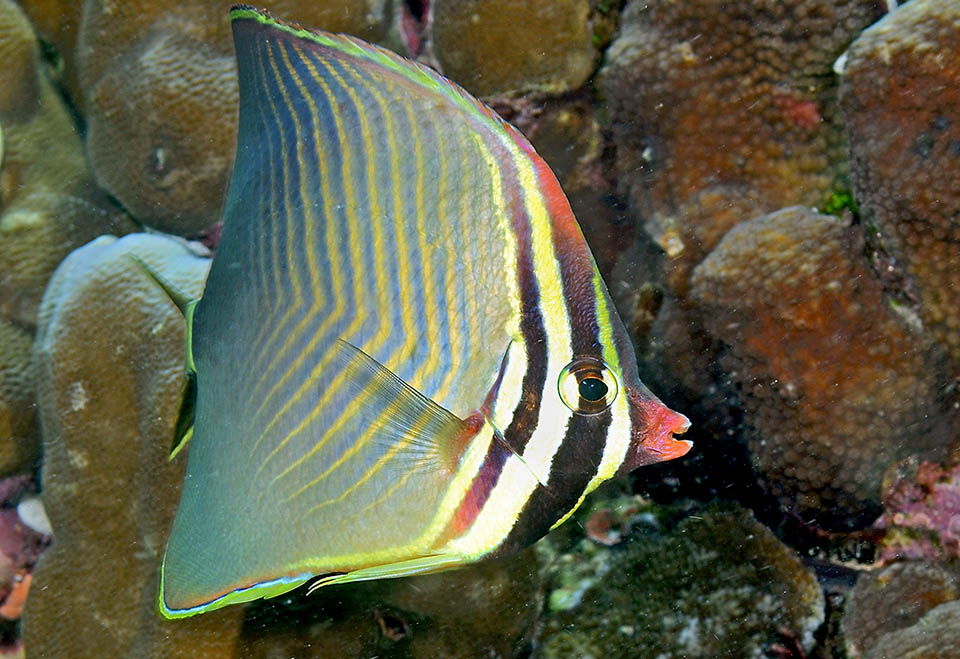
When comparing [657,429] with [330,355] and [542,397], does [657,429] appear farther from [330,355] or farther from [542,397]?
[330,355]

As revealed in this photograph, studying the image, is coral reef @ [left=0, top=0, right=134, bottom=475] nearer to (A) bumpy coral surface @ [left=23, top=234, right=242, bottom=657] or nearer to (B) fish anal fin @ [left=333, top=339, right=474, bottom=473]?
(A) bumpy coral surface @ [left=23, top=234, right=242, bottom=657]

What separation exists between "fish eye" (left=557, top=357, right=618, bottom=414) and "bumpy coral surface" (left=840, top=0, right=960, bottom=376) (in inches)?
56.3

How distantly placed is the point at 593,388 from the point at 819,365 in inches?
50.0

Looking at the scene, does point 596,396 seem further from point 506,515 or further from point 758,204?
point 758,204

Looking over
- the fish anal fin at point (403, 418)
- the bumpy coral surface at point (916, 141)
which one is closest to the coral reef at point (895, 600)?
the bumpy coral surface at point (916, 141)

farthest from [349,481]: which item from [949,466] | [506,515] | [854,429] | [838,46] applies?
[838,46]

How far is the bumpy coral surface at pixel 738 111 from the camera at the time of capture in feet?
8.42

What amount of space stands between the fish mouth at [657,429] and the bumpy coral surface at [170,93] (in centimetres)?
249

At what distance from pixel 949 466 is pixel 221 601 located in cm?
220

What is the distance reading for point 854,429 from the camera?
2182mm

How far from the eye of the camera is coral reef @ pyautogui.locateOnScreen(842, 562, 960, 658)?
7.03 feet

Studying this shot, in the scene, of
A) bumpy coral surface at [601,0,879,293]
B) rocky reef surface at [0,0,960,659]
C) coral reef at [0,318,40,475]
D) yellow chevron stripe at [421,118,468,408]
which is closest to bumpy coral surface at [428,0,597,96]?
rocky reef surface at [0,0,960,659]

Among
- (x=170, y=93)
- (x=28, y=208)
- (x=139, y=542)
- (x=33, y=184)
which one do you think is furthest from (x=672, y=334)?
(x=33, y=184)

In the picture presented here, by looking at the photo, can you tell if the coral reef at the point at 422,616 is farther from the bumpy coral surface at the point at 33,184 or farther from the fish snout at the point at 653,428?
the bumpy coral surface at the point at 33,184
